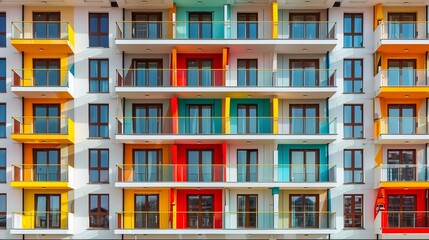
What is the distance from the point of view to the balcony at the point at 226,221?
21.0 m

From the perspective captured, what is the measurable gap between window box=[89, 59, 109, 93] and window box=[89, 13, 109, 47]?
790 millimetres

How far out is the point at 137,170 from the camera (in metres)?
21.6

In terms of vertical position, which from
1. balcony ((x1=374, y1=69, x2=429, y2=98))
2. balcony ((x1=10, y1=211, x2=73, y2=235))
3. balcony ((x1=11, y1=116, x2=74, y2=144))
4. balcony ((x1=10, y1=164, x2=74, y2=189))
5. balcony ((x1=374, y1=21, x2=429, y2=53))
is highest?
balcony ((x1=374, y1=21, x2=429, y2=53))

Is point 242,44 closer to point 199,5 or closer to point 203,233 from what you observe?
point 199,5

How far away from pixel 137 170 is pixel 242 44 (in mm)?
6784

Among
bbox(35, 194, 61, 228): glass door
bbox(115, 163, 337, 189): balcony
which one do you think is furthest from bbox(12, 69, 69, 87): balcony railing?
bbox(35, 194, 61, 228): glass door

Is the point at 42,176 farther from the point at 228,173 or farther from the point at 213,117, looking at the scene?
the point at 228,173

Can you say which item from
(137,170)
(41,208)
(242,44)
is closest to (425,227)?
(242,44)

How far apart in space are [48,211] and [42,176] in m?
1.54

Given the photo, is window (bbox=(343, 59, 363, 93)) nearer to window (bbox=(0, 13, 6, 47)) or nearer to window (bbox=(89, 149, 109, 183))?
window (bbox=(89, 149, 109, 183))

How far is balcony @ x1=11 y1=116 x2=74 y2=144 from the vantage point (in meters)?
21.2

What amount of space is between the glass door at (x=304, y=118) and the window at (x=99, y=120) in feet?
25.9

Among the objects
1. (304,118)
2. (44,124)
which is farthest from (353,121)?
(44,124)

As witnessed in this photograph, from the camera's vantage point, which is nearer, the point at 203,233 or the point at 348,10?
the point at 203,233
